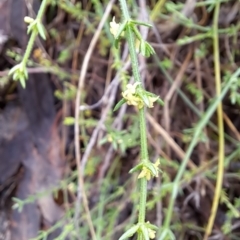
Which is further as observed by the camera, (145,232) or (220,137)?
(220,137)

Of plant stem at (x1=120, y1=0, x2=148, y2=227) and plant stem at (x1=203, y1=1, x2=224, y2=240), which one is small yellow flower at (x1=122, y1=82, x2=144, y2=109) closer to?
plant stem at (x1=120, y1=0, x2=148, y2=227)

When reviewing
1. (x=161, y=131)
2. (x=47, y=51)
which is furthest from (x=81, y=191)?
(x=47, y=51)

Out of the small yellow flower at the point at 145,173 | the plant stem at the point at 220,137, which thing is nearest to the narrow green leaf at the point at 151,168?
the small yellow flower at the point at 145,173

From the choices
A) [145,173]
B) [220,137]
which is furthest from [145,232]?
[220,137]

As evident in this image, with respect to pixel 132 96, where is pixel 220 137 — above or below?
below

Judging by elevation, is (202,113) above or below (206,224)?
above

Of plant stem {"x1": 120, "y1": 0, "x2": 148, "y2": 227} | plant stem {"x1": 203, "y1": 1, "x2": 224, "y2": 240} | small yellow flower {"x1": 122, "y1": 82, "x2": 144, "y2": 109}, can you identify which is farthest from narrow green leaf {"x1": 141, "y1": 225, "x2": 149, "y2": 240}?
plant stem {"x1": 203, "y1": 1, "x2": 224, "y2": 240}

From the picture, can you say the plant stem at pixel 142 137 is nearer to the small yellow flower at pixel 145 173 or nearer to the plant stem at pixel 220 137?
the small yellow flower at pixel 145 173

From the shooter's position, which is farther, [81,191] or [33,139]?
[33,139]

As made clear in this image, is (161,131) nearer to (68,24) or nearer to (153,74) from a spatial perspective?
(153,74)

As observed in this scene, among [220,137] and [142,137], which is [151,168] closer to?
[142,137]

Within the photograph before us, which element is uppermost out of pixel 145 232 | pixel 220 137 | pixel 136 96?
pixel 136 96
